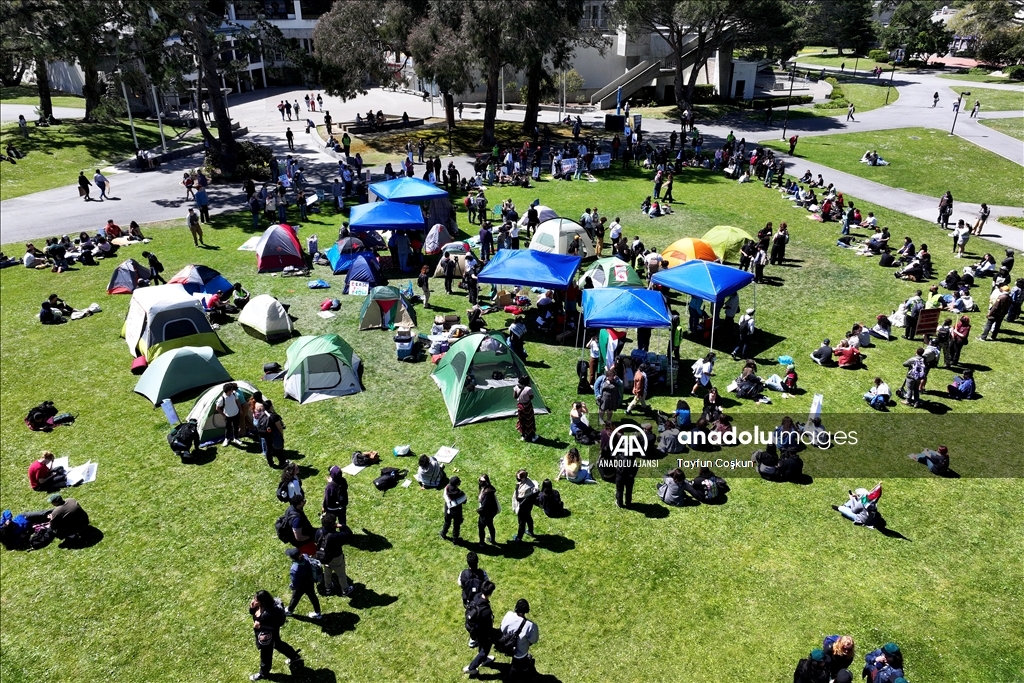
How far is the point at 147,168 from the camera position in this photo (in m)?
39.0

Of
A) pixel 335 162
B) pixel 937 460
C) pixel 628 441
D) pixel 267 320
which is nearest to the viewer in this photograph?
pixel 937 460

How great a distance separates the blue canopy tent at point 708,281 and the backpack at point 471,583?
35.8ft

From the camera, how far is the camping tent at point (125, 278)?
75.0 ft

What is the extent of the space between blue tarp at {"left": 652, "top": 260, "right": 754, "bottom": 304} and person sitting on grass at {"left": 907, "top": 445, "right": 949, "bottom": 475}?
6257 mm

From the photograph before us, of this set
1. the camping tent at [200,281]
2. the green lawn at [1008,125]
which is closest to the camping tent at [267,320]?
the camping tent at [200,281]

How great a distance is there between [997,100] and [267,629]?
224 feet

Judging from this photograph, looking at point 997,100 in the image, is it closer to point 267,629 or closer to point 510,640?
point 510,640

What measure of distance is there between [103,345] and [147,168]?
78.7ft

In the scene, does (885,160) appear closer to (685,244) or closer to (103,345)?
(685,244)

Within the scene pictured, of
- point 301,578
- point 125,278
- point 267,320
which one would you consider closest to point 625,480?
point 301,578

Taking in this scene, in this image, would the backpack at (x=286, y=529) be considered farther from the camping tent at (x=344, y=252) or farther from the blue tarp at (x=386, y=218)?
the blue tarp at (x=386, y=218)

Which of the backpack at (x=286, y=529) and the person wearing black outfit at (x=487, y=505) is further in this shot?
the person wearing black outfit at (x=487, y=505)

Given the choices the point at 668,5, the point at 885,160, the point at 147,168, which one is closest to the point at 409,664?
the point at 147,168

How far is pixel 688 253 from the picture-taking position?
71.6 ft
